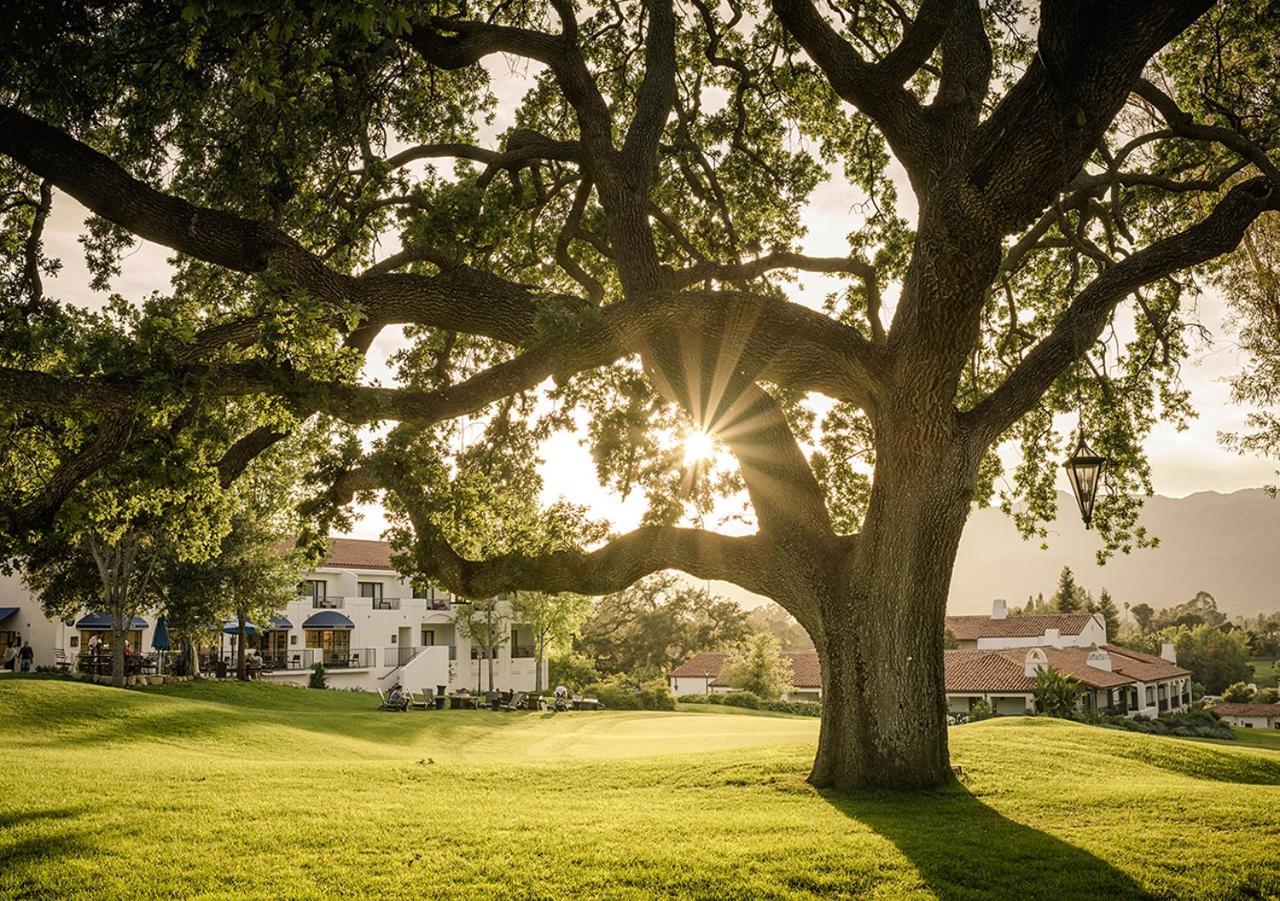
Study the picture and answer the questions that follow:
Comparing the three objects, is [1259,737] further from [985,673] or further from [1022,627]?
[1022,627]

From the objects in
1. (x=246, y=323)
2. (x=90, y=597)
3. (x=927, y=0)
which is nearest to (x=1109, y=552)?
(x=927, y=0)

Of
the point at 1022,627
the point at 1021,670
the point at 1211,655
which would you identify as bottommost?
the point at 1211,655

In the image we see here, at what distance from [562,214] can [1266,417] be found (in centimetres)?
1699

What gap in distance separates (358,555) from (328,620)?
8130 millimetres

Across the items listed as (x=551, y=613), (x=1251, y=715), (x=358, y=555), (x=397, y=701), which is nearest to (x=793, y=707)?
(x=551, y=613)

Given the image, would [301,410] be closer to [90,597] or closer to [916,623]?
[916,623]

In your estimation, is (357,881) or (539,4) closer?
(357,881)

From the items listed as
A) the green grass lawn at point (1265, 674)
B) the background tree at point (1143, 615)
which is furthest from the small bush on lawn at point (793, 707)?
the background tree at point (1143, 615)

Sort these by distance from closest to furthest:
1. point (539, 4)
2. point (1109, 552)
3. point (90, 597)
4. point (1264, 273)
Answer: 1. point (539, 4)
2. point (1264, 273)
3. point (1109, 552)
4. point (90, 597)

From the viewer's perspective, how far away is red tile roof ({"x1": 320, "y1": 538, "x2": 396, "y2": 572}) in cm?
5866

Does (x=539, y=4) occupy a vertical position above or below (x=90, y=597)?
above

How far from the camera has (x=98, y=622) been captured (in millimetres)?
47438

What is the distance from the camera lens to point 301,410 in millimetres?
9711

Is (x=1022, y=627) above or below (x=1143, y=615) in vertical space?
above
